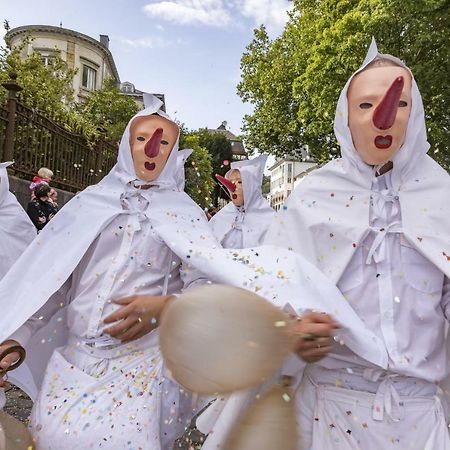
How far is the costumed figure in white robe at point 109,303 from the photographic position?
2.34 m

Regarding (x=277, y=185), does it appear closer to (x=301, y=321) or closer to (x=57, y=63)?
(x=57, y=63)

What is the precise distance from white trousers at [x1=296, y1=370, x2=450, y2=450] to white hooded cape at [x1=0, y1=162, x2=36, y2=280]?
271 centimetres

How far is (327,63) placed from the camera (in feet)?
56.4

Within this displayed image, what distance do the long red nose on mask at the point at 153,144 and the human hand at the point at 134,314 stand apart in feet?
2.62

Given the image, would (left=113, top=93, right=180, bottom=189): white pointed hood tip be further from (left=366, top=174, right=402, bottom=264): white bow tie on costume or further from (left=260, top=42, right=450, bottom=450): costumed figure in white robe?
(left=366, top=174, right=402, bottom=264): white bow tie on costume

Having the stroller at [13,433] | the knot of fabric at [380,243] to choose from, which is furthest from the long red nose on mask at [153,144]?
the knot of fabric at [380,243]

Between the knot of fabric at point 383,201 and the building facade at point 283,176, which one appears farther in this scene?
the building facade at point 283,176

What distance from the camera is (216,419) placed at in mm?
2219

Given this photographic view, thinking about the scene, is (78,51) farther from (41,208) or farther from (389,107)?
(389,107)

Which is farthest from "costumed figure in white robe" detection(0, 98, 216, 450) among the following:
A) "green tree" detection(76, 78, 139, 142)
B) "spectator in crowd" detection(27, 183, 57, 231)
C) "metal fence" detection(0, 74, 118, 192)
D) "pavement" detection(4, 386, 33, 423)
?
"green tree" detection(76, 78, 139, 142)

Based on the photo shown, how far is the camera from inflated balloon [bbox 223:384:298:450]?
1.51m

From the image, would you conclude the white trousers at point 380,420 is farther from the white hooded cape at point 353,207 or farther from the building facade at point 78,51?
the building facade at point 78,51

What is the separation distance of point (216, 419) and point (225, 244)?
5718 mm

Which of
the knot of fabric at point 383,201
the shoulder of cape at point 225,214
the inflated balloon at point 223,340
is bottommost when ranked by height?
the shoulder of cape at point 225,214
